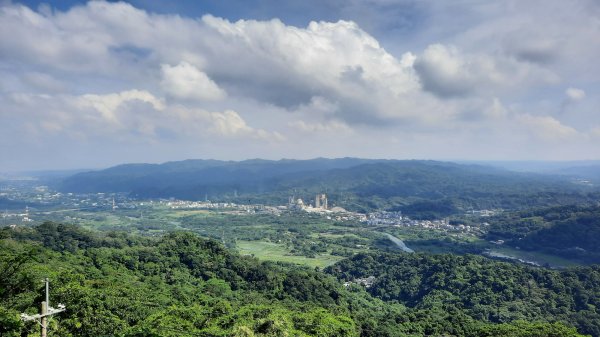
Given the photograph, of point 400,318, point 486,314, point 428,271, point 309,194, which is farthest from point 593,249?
point 309,194

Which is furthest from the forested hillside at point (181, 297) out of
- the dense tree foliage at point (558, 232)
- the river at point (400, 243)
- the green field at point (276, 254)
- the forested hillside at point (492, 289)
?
the dense tree foliage at point (558, 232)

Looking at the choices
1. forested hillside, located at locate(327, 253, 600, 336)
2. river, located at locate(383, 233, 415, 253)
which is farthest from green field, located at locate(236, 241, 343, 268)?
river, located at locate(383, 233, 415, 253)

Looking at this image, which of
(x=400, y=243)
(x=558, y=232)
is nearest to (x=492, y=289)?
(x=400, y=243)

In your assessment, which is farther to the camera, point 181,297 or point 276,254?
point 276,254

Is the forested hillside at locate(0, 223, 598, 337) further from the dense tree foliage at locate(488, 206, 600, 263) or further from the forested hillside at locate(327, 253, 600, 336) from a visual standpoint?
the dense tree foliage at locate(488, 206, 600, 263)

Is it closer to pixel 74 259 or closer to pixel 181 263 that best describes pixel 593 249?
pixel 181 263

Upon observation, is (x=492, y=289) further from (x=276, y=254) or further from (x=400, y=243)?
(x=400, y=243)

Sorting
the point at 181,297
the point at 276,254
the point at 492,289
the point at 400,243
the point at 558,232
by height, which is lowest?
the point at 400,243
